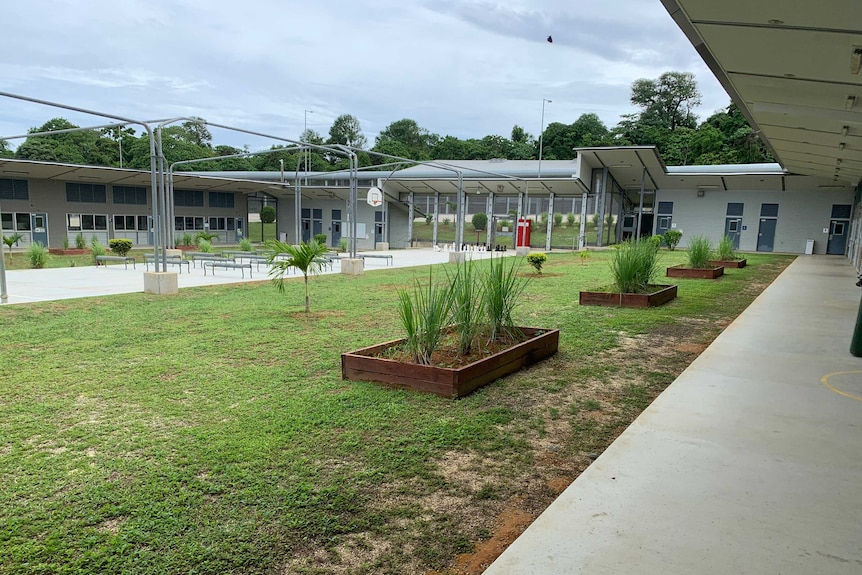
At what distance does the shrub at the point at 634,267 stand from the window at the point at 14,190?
29.8 m

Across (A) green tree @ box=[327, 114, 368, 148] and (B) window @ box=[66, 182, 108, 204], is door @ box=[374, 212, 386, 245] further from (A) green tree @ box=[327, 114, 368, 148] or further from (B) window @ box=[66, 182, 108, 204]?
(A) green tree @ box=[327, 114, 368, 148]

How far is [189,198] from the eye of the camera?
36.7 meters

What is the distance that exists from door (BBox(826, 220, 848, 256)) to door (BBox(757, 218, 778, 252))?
2.77 metres

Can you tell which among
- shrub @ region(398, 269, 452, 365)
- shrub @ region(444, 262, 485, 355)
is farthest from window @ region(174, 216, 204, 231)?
shrub @ region(398, 269, 452, 365)

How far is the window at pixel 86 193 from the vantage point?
1224 inches

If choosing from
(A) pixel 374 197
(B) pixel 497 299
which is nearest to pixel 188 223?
(A) pixel 374 197

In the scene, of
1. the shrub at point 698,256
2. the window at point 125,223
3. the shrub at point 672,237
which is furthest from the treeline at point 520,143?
the shrub at point 698,256

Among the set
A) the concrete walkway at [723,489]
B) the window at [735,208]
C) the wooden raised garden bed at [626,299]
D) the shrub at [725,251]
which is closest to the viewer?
the concrete walkway at [723,489]

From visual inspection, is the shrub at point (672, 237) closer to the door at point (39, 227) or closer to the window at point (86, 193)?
the window at point (86, 193)

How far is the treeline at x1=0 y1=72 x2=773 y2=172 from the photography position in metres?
49.6

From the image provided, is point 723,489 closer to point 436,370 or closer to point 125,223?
point 436,370

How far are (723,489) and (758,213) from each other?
121ft

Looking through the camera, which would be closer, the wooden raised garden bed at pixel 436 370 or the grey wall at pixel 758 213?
the wooden raised garden bed at pixel 436 370

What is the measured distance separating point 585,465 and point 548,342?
3073mm
